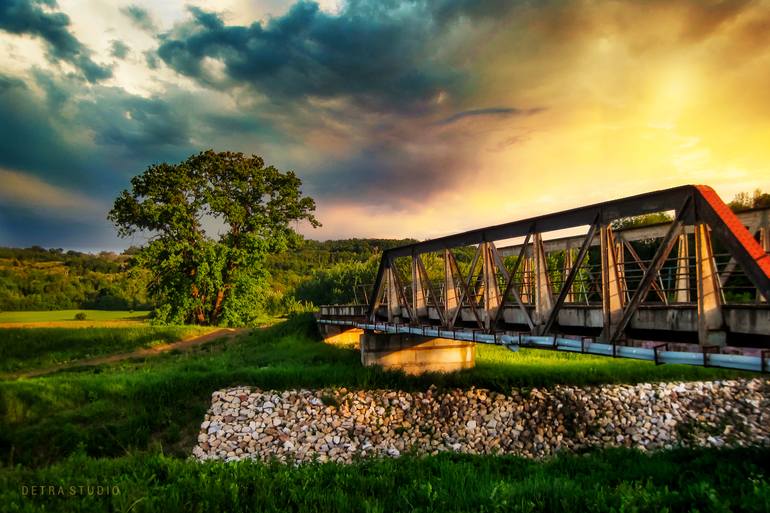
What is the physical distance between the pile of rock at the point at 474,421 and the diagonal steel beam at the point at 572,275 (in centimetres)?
642

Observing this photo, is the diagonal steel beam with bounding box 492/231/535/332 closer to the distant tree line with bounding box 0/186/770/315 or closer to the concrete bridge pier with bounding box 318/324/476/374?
the concrete bridge pier with bounding box 318/324/476/374

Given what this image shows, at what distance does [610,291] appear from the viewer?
35.5ft

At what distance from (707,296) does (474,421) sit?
38.7ft

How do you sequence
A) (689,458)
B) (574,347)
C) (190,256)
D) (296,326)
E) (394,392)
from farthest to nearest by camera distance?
(190,256)
(296,326)
(394,392)
(689,458)
(574,347)

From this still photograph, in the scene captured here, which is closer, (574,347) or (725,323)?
(725,323)

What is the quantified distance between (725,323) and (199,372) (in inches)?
812

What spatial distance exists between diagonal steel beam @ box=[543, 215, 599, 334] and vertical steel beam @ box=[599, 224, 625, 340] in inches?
11.6

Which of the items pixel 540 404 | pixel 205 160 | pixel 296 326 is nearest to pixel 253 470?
pixel 540 404

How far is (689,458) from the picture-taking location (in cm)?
1362

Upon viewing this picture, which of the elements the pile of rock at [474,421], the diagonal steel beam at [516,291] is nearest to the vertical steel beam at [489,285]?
the diagonal steel beam at [516,291]

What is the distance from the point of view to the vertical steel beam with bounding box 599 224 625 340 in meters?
10.7

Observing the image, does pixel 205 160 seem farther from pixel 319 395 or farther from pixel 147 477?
pixel 147 477

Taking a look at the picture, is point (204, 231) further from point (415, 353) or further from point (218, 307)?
point (415, 353)

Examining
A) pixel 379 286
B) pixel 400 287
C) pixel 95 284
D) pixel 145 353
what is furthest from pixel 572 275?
pixel 95 284
